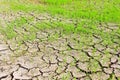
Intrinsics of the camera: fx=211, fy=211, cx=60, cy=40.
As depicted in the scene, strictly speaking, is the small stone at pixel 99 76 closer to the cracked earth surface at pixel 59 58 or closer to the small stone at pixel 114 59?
the cracked earth surface at pixel 59 58

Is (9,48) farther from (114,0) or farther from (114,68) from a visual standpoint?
(114,0)

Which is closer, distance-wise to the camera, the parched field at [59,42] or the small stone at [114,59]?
the parched field at [59,42]

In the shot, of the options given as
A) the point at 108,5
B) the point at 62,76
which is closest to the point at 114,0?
the point at 108,5

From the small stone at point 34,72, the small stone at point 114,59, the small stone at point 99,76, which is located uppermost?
the small stone at point 114,59

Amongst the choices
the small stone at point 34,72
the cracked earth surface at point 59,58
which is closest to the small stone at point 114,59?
the cracked earth surface at point 59,58

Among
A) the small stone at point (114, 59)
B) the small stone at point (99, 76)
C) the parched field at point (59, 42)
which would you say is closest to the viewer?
the small stone at point (99, 76)

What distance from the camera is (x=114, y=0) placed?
6.19 m

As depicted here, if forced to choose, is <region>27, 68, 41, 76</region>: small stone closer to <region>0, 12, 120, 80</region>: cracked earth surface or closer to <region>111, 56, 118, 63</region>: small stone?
<region>0, 12, 120, 80</region>: cracked earth surface

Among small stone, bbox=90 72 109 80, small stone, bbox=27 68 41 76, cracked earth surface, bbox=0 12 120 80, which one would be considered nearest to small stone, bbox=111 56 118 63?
cracked earth surface, bbox=0 12 120 80

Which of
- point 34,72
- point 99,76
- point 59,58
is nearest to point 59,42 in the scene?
point 59,58

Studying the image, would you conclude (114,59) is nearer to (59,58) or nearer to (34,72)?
(59,58)

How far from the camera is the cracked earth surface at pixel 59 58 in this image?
283 cm

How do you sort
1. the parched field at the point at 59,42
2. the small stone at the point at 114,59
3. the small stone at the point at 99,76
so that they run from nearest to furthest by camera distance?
1. the small stone at the point at 99,76
2. the parched field at the point at 59,42
3. the small stone at the point at 114,59

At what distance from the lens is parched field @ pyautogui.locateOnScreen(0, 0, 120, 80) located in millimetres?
2893
